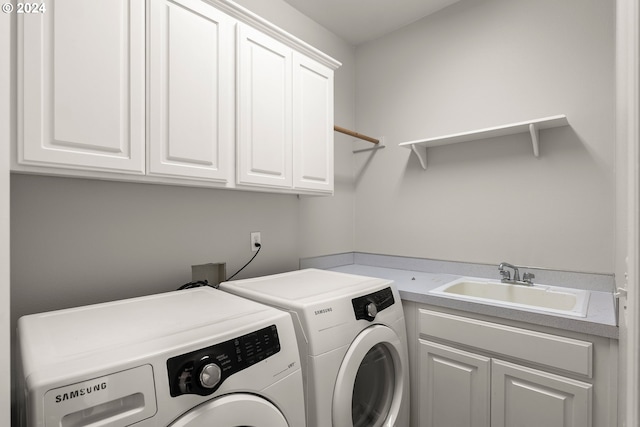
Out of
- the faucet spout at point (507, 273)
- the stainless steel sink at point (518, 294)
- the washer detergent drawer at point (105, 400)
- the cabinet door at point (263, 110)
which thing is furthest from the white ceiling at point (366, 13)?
the washer detergent drawer at point (105, 400)

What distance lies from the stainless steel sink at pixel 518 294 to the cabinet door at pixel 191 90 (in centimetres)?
135

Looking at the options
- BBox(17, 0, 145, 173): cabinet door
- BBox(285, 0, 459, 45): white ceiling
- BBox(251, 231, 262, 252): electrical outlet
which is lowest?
BBox(251, 231, 262, 252): electrical outlet

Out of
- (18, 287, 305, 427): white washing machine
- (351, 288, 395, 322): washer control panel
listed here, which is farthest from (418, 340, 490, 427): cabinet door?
(18, 287, 305, 427): white washing machine

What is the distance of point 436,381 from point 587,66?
1891 millimetres

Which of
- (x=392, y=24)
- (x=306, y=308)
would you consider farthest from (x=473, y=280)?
(x=392, y=24)

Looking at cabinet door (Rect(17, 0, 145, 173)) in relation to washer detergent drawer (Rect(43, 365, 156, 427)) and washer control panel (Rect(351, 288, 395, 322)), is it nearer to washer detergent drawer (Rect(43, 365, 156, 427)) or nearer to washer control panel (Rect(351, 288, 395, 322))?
washer detergent drawer (Rect(43, 365, 156, 427))

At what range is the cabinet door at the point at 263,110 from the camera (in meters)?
1.52

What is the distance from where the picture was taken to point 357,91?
282 cm

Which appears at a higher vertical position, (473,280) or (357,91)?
(357,91)

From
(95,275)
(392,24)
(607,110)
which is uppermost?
(392,24)

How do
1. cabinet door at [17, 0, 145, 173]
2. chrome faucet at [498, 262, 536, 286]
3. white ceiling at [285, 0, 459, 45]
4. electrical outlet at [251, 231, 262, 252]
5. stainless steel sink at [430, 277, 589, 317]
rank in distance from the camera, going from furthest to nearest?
white ceiling at [285, 0, 459, 45] < electrical outlet at [251, 231, 262, 252] < chrome faucet at [498, 262, 536, 286] < stainless steel sink at [430, 277, 589, 317] < cabinet door at [17, 0, 145, 173]

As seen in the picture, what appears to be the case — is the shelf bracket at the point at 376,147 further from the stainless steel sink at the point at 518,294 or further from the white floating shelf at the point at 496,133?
the stainless steel sink at the point at 518,294

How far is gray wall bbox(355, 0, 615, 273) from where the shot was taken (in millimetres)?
1740

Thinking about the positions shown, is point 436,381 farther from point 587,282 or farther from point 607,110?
point 607,110
